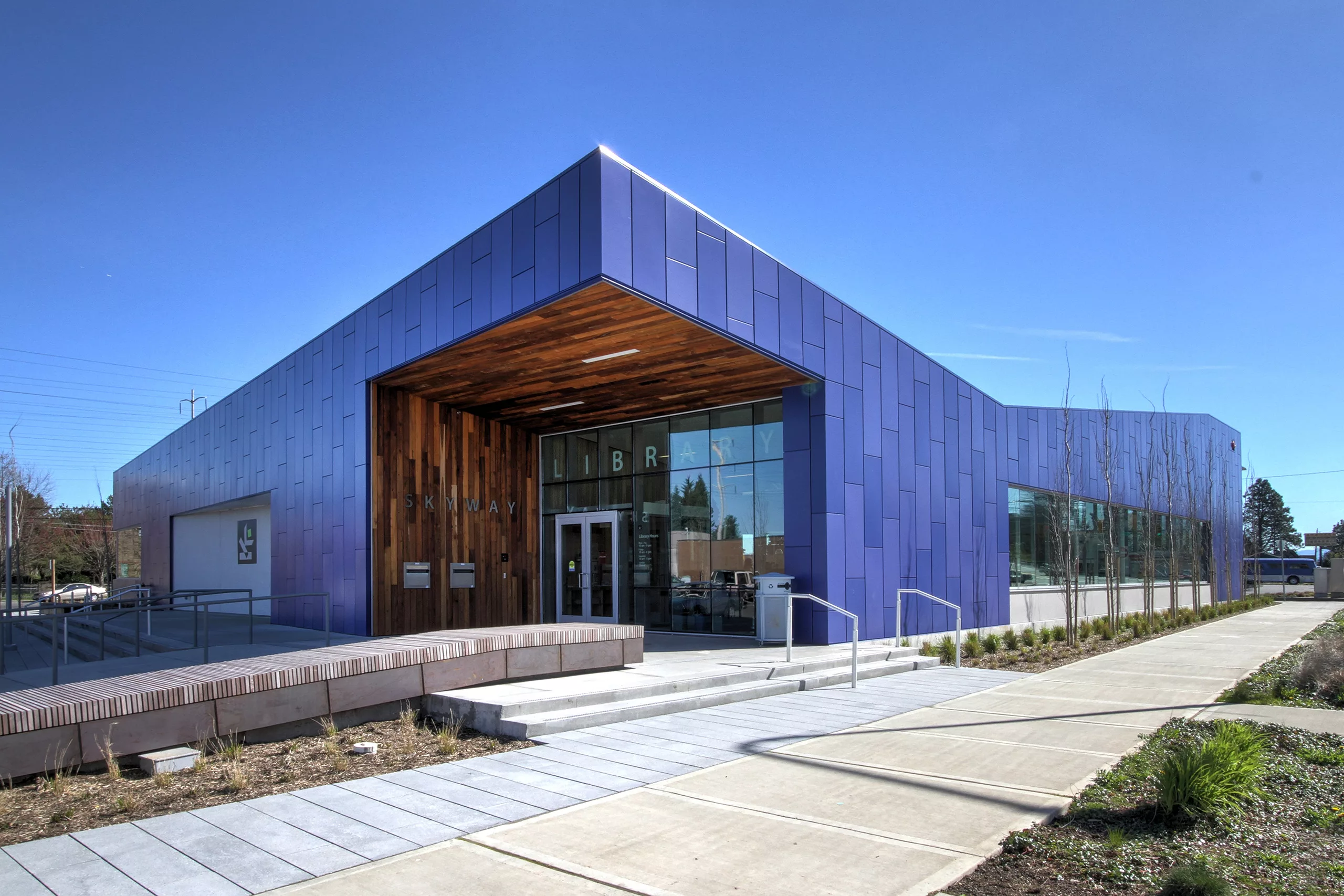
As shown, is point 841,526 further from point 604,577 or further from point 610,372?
point 604,577

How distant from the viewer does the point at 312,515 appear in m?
18.8

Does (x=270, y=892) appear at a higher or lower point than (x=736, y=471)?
lower

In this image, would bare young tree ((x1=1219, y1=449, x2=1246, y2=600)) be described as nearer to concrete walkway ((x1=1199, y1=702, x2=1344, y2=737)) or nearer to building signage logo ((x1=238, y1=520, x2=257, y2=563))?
concrete walkway ((x1=1199, y1=702, x2=1344, y2=737))

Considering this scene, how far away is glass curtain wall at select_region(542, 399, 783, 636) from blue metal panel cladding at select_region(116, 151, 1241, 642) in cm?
120

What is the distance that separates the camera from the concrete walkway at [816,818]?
4.61m

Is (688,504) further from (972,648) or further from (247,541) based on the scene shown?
(247,541)

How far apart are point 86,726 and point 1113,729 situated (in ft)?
29.4

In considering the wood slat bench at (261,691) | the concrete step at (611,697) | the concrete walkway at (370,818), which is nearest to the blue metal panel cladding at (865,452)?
the concrete step at (611,697)

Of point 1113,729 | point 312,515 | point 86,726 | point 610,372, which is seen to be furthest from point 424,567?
point 1113,729

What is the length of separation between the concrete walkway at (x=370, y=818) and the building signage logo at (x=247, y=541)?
21903 mm

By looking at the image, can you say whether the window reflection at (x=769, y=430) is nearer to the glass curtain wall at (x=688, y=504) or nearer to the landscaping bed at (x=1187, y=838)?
the glass curtain wall at (x=688, y=504)

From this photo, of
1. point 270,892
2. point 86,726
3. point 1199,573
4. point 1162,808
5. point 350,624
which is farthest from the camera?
point 1199,573

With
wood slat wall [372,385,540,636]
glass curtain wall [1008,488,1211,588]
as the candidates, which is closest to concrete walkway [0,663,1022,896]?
wood slat wall [372,385,540,636]

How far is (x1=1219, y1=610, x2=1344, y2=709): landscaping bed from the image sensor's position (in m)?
10.3
